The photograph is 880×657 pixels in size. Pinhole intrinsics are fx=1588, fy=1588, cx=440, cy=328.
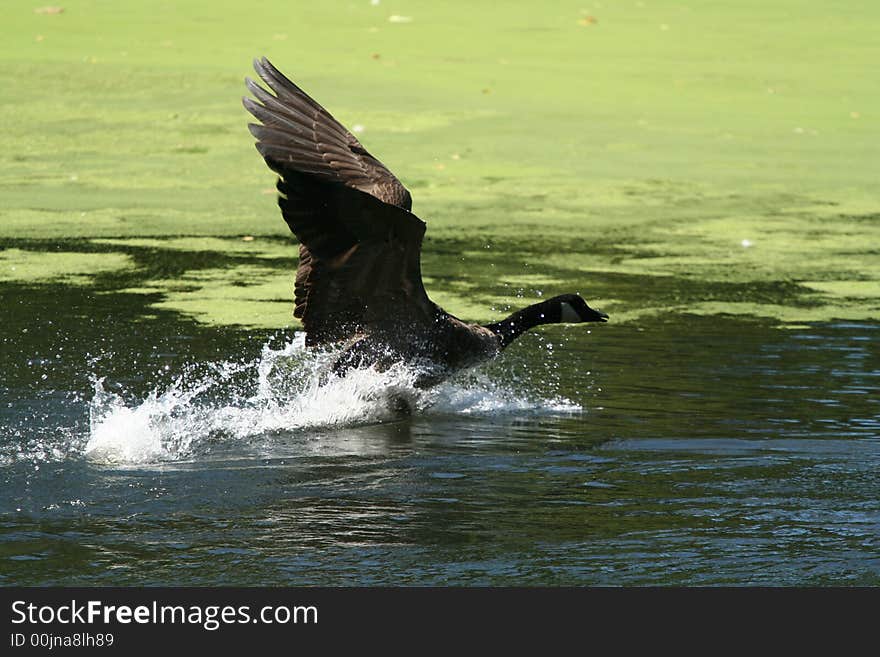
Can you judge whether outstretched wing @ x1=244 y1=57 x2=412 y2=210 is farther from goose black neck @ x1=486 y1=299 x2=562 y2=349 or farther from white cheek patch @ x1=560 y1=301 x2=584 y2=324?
white cheek patch @ x1=560 y1=301 x2=584 y2=324

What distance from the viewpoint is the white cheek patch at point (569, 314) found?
7.59m

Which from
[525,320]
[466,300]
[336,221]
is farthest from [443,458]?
[466,300]

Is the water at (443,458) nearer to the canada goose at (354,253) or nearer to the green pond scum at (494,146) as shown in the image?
the canada goose at (354,253)

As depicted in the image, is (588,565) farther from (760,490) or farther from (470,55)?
A: (470,55)

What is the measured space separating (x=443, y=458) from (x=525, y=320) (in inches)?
59.2

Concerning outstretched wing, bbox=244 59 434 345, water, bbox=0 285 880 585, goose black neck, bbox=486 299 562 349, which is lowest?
water, bbox=0 285 880 585

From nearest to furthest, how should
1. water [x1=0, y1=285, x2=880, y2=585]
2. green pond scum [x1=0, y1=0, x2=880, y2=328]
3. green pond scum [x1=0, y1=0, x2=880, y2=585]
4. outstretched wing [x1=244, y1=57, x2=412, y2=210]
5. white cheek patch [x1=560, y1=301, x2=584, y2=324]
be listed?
water [x1=0, y1=285, x2=880, y2=585] → green pond scum [x1=0, y1=0, x2=880, y2=585] → outstretched wing [x1=244, y1=57, x2=412, y2=210] → white cheek patch [x1=560, y1=301, x2=584, y2=324] → green pond scum [x1=0, y1=0, x2=880, y2=328]

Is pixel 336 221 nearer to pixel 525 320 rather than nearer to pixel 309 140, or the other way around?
pixel 309 140

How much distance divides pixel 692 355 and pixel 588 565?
11.0 ft

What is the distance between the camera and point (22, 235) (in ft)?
35.1

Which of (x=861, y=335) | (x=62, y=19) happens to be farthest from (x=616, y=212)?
(x=62, y=19)

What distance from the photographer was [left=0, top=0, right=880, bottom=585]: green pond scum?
16.9 feet

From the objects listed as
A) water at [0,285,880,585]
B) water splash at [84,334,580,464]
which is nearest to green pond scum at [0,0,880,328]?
water at [0,285,880,585]

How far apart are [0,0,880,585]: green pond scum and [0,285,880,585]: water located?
0.02 meters
